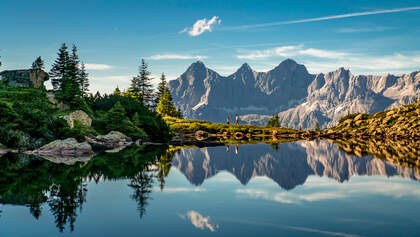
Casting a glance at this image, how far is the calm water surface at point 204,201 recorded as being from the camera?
1098cm

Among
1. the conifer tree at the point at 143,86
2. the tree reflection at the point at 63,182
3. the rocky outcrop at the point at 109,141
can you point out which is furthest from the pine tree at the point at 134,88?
the tree reflection at the point at 63,182

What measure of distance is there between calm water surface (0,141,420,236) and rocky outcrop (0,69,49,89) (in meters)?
39.7

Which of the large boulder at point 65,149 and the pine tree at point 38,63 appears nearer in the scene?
the large boulder at point 65,149

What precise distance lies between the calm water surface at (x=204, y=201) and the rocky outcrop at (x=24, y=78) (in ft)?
130

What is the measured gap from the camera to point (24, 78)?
59656mm

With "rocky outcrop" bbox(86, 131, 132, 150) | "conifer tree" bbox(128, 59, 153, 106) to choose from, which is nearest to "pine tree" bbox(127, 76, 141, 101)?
"conifer tree" bbox(128, 59, 153, 106)

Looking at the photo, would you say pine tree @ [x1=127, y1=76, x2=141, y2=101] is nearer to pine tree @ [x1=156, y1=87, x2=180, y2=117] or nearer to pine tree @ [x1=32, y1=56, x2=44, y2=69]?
pine tree @ [x1=156, y1=87, x2=180, y2=117]

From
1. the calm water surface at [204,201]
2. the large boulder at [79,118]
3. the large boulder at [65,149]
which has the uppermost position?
the large boulder at [79,118]

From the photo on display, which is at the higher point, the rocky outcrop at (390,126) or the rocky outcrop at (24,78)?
the rocky outcrop at (24,78)

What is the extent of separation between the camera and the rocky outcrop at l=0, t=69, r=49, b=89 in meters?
58.2

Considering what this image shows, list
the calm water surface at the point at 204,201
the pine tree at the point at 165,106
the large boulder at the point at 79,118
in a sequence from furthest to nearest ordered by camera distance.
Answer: the pine tree at the point at 165,106
the large boulder at the point at 79,118
the calm water surface at the point at 204,201

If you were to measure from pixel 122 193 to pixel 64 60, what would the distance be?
246ft

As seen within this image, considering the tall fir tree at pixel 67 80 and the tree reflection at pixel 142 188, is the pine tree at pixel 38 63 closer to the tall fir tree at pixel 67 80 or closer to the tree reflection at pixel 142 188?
the tall fir tree at pixel 67 80

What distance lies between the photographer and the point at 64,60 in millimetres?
81375
